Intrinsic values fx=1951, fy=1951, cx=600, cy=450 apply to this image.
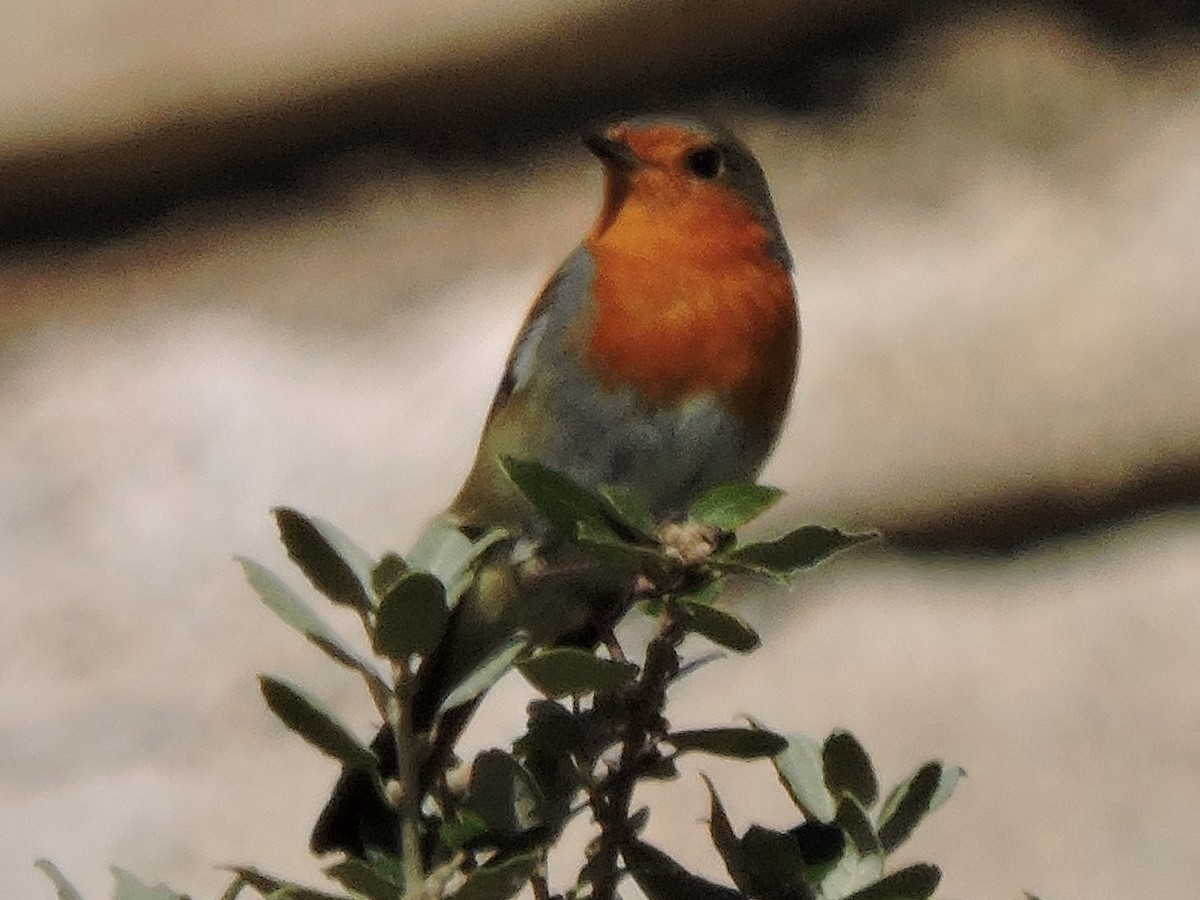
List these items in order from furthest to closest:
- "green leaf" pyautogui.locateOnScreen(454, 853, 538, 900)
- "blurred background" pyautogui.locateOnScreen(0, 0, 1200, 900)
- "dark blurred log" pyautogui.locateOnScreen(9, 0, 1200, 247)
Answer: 1. "dark blurred log" pyautogui.locateOnScreen(9, 0, 1200, 247)
2. "blurred background" pyautogui.locateOnScreen(0, 0, 1200, 900)
3. "green leaf" pyautogui.locateOnScreen(454, 853, 538, 900)

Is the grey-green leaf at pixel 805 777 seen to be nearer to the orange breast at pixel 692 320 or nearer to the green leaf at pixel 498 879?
the green leaf at pixel 498 879

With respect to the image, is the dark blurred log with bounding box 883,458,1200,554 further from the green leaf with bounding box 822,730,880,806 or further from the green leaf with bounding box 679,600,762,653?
the green leaf with bounding box 679,600,762,653

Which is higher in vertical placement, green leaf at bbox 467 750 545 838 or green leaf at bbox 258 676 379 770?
green leaf at bbox 258 676 379 770

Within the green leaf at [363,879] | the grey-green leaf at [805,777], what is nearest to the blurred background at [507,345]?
the grey-green leaf at [805,777]

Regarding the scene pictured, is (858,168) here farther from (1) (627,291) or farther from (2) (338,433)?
(1) (627,291)

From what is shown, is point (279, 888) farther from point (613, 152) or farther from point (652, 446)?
point (613, 152)

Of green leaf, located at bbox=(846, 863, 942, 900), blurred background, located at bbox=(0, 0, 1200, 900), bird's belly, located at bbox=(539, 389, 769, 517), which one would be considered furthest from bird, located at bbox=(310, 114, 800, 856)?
blurred background, located at bbox=(0, 0, 1200, 900)
